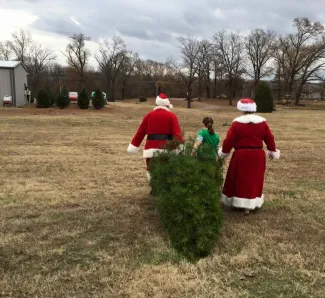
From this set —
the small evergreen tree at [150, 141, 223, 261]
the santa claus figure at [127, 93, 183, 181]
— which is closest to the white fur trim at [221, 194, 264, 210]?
the small evergreen tree at [150, 141, 223, 261]

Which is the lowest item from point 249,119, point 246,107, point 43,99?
point 43,99

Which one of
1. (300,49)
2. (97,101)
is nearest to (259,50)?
(300,49)

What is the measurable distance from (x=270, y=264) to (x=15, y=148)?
9228 mm

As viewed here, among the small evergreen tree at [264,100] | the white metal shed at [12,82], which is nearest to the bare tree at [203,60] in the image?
the small evergreen tree at [264,100]

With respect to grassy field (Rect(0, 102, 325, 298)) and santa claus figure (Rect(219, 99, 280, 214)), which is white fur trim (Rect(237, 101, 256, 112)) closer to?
santa claus figure (Rect(219, 99, 280, 214))

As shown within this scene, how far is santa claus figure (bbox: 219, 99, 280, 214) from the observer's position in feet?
15.9

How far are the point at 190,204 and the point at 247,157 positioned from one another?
4.63ft

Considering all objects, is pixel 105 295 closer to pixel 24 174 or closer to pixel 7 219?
pixel 7 219

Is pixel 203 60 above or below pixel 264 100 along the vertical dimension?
above

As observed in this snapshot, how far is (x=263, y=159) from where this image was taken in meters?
4.91

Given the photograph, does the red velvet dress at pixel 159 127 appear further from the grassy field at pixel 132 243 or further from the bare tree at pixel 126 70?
the bare tree at pixel 126 70

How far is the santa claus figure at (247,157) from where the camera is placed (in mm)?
4848

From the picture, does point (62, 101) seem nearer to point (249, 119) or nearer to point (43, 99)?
point (43, 99)

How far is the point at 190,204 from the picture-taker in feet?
12.4
